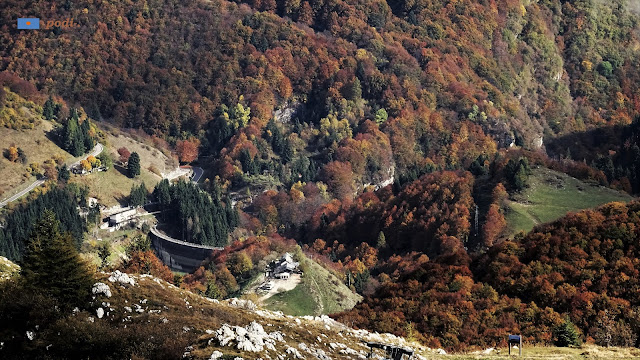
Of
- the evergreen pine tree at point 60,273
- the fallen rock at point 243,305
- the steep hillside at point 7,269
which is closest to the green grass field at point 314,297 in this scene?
the fallen rock at point 243,305

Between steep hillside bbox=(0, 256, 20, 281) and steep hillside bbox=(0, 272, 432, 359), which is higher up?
steep hillside bbox=(0, 272, 432, 359)

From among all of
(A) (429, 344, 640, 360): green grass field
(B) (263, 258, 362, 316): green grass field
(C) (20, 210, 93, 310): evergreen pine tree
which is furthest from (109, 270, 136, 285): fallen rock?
(B) (263, 258, 362, 316): green grass field

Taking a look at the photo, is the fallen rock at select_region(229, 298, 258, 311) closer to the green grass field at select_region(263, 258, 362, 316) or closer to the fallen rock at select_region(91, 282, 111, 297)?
the fallen rock at select_region(91, 282, 111, 297)

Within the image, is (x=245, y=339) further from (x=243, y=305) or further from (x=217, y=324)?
(x=243, y=305)

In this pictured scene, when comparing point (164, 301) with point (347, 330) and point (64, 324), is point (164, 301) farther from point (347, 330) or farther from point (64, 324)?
point (347, 330)

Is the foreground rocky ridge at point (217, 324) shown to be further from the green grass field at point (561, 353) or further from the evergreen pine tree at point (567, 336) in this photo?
the evergreen pine tree at point (567, 336)

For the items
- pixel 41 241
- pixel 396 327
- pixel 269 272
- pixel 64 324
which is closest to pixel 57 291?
pixel 64 324

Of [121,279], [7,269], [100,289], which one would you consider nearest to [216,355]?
[100,289]
